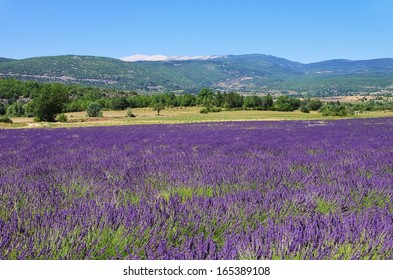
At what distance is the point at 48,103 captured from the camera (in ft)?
174

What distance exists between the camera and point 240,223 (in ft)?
8.48

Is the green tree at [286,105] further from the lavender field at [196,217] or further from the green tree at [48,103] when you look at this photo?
the lavender field at [196,217]

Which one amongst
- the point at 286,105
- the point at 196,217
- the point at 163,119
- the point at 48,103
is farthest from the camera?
the point at 286,105

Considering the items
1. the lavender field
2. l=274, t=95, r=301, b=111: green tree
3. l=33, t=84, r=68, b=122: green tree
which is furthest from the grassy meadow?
the lavender field

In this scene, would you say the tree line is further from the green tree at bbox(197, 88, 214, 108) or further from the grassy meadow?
the grassy meadow

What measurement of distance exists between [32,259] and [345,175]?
12.2ft

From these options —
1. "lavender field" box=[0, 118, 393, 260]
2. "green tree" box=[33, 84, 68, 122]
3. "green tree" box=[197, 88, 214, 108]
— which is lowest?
"green tree" box=[197, 88, 214, 108]

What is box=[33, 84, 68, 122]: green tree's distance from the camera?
52719 mm

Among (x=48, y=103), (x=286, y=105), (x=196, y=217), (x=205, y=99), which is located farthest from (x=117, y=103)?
(x=196, y=217)

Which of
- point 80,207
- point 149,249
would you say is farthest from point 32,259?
point 80,207

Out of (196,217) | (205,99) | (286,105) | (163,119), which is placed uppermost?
(196,217)

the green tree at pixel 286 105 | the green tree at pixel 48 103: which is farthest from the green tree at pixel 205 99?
the green tree at pixel 48 103

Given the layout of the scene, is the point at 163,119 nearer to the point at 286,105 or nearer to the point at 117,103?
the point at 286,105
